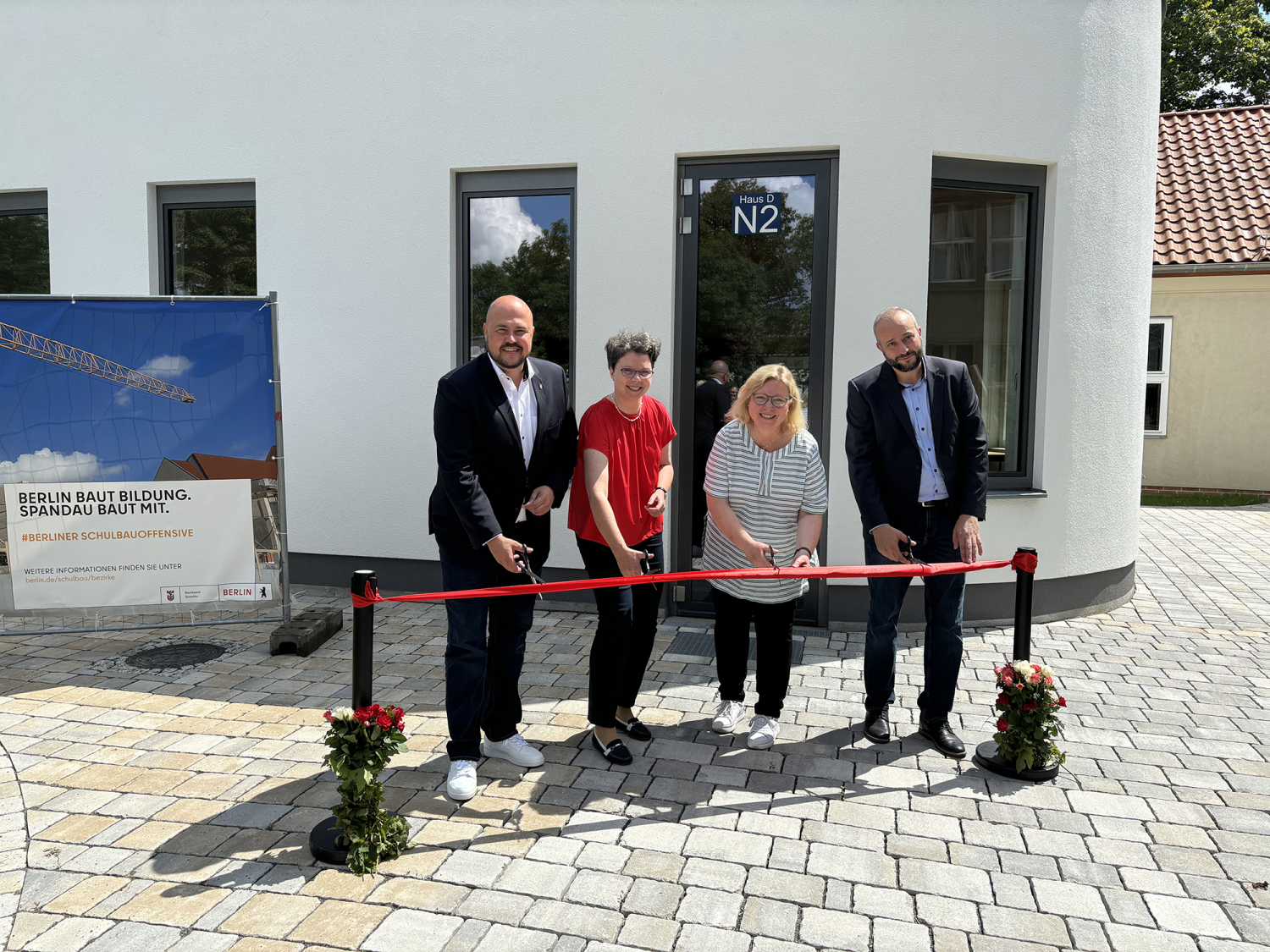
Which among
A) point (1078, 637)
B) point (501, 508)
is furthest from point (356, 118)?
point (1078, 637)

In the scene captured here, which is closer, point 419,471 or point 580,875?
point 580,875

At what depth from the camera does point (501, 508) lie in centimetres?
366

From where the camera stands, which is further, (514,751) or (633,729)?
(633,729)

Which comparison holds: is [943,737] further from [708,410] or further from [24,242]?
[24,242]

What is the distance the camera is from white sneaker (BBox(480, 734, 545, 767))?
12.6ft

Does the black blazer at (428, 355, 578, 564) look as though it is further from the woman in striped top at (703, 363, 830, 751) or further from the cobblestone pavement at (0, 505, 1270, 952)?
the cobblestone pavement at (0, 505, 1270, 952)

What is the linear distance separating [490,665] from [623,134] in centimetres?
388

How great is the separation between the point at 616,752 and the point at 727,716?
0.64m

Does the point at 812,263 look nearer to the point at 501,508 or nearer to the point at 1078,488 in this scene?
the point at 1078,488

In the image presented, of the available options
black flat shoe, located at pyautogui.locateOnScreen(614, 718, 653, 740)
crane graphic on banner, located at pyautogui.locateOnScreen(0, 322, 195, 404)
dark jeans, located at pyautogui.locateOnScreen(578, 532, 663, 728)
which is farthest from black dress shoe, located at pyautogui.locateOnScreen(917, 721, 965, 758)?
crane graphic on banner, located at pyautogui.locateOnScreen(0, 322, 195, 404)

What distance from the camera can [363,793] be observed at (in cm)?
301

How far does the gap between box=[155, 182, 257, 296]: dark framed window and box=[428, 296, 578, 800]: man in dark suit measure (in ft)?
14.1

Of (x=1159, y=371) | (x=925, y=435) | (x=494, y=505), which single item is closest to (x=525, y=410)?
(x=494, y=505)

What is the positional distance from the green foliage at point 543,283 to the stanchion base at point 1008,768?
153 inches
